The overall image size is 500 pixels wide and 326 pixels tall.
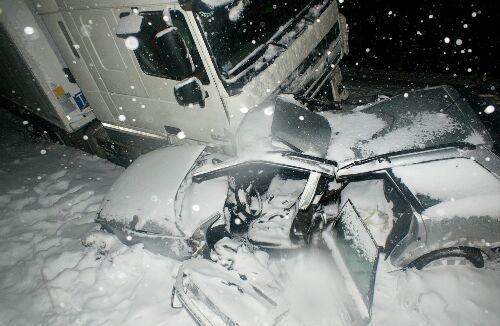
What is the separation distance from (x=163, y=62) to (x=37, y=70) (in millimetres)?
2709

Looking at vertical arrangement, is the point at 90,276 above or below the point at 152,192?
below

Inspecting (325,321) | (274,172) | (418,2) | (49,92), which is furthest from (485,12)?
(49,92)

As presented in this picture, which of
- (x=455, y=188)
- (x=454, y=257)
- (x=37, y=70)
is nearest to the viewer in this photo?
(x=455, y=188)

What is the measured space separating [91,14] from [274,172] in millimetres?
2784

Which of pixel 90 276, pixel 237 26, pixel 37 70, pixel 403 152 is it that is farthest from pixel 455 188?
pixel 37 70

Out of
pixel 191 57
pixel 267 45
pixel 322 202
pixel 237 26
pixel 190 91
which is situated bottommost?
pixel 322 202

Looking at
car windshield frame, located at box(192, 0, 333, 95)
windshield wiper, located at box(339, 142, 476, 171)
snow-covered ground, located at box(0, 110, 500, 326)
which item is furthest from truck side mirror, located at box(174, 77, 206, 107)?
snow-covered ground, located at box(0, 110, 500, 326)

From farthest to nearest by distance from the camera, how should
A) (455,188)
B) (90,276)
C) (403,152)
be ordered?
1. (90,276)
2. (403,152)
3. (455,188)

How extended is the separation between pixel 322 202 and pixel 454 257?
1174 mm

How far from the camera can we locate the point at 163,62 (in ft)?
9.93

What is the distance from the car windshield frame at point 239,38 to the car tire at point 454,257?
229 cm

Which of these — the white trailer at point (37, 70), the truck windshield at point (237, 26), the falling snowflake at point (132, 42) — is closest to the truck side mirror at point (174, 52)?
the truck windshield at point (237, 26)

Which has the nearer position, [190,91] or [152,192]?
[190,91]

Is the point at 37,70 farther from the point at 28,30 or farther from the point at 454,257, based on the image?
the point at 454,257
